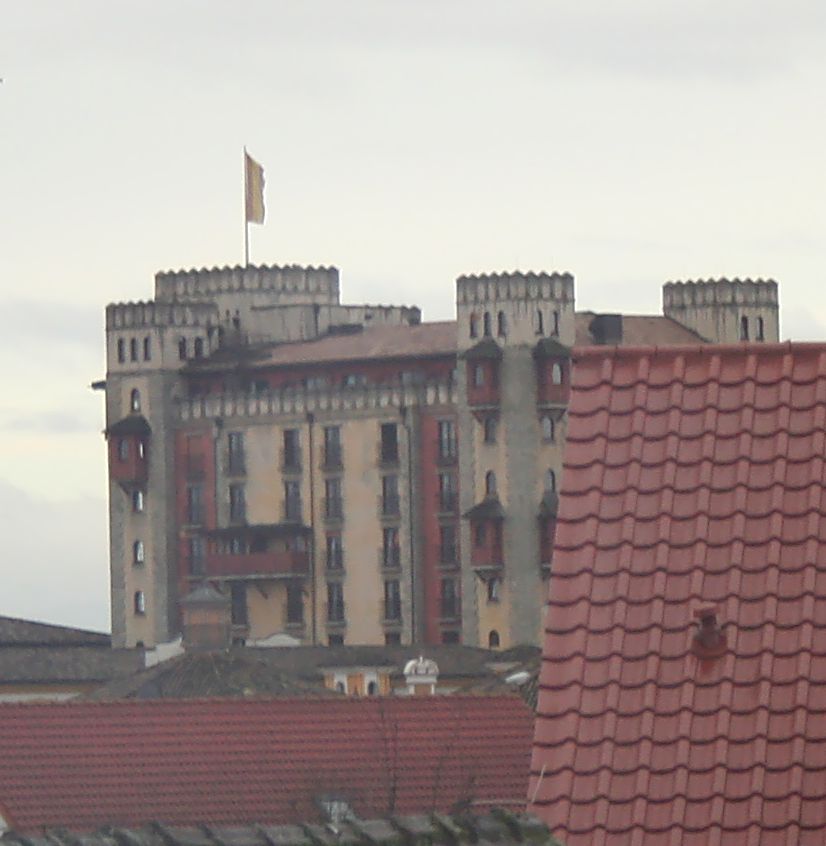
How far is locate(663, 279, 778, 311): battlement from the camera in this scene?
15850cm

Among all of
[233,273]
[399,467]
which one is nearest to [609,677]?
[399,467]

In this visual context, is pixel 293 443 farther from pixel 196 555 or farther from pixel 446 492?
pixel 446 492

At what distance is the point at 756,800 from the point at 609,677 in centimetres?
95

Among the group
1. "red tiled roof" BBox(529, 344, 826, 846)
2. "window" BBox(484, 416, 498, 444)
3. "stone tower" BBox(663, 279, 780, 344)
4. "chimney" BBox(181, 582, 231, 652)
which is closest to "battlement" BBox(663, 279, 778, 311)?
"stone tower" BBox(663, 279, 780, 344)

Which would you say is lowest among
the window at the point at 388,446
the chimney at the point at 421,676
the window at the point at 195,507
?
the chimney at the point at 421,676

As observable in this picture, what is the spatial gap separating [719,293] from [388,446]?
14.7 metres

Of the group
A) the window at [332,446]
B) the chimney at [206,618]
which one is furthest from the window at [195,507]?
the chimney at [206,618]

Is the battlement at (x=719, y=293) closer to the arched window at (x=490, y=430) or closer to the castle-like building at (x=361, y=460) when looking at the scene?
the castle-like building at (x=361, y=460)

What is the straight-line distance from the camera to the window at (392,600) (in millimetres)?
155125

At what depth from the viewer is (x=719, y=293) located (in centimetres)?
15850

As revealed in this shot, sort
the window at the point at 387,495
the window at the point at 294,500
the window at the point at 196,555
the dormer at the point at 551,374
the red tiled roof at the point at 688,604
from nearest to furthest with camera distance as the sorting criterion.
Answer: the red tiled roof at the point at 688,604, the dormer at the point at 551,374, the window at the point at 387,495, the window at the point at 294,500, the window at the point at 196,555

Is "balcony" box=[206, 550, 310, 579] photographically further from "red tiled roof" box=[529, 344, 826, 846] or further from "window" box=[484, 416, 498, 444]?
"red tiled roof" box=[529, 344, 826, 846]

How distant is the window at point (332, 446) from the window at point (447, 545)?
5.77 metres

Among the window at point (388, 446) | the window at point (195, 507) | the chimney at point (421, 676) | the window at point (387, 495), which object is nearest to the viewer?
the chimney at point (421, 676)
